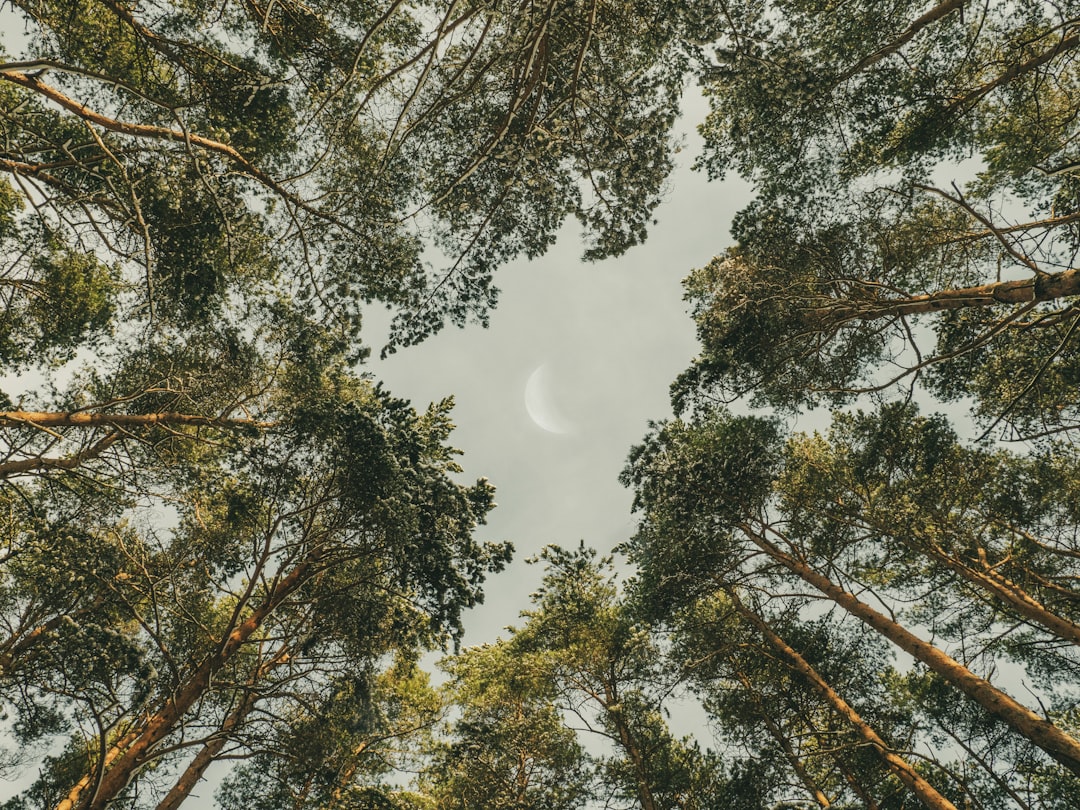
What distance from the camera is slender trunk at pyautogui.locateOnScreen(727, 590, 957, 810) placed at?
23.6 feet

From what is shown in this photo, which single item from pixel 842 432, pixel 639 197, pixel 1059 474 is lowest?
pixel 639 197

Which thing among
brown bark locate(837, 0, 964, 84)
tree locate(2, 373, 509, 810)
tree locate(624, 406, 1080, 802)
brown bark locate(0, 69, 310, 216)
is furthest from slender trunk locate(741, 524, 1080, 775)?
brown bark locate(0, 69, 310, 216)

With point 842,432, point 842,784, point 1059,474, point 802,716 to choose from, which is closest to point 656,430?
point 842,432

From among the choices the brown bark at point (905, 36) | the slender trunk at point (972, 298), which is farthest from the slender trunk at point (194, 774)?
the brown bark at point (905, 36)

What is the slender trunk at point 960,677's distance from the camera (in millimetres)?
5812

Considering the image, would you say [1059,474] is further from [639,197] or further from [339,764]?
[339,764]

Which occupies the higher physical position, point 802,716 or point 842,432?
point 842,432

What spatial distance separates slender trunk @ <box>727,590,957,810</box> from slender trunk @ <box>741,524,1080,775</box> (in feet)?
4.67

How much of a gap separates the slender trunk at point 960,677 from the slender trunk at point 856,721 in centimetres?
142

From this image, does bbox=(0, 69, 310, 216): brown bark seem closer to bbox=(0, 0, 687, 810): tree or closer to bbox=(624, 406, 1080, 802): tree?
bbox=(0, 0, 687, 810): tree

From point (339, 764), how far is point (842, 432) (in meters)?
13.0

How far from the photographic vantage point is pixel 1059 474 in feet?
30.4

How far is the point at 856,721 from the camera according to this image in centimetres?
823

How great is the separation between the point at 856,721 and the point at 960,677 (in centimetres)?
185
